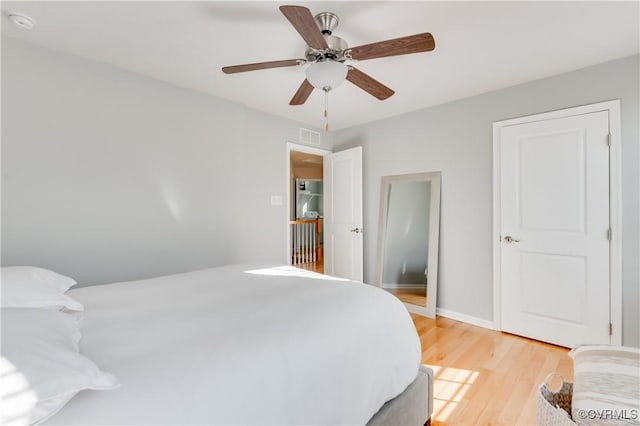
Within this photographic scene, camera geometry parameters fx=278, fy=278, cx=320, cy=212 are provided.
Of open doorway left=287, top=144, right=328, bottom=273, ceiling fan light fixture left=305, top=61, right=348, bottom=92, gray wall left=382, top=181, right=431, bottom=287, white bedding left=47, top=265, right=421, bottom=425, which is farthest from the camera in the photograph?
open doorway left=287, top=144, right=328, bottom=273

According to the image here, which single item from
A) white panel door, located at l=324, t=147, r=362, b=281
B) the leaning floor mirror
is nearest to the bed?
the leaning floor mirror

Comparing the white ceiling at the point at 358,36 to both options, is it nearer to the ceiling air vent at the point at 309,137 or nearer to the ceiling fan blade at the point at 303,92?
the ceiling fan blade at the point at 303,92

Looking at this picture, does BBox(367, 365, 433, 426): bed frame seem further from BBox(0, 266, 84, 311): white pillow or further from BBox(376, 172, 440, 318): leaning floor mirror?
BBox(376, 172, 440, 318): leaning floor mirror

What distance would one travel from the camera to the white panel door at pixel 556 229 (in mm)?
2322

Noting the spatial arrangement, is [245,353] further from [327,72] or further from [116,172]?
[116,172]

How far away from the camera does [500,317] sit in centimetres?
282

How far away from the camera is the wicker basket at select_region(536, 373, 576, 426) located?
106 centimetres

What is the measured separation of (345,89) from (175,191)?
6.43 ft


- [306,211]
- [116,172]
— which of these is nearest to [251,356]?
[116,172]

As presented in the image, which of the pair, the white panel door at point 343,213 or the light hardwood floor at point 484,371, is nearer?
the light hardwood floor at point 484,371

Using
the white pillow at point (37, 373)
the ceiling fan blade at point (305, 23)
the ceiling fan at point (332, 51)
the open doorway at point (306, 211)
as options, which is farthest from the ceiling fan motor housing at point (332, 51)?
the open doorway at point (306, 211)

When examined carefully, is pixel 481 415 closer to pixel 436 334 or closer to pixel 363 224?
pixel 436 334

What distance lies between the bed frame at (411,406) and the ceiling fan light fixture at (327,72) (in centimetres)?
175

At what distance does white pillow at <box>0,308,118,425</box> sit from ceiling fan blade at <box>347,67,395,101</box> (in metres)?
1.90
